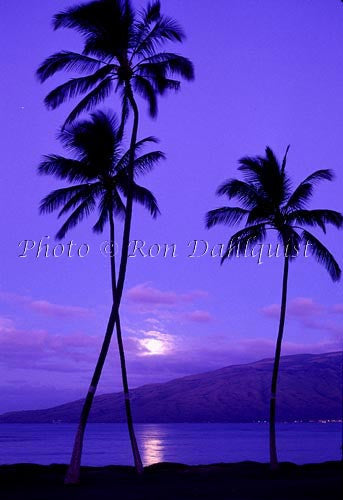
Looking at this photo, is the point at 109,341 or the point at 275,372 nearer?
the point at 109,341

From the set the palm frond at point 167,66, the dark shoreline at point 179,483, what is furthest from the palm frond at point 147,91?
the dark shoreline at point 179,483

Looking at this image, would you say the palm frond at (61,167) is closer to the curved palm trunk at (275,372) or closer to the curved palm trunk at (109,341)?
the curved palm trunk at (109,341)

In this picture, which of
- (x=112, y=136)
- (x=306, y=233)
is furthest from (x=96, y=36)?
(x=306, y=233)

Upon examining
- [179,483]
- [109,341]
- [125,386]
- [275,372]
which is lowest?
[179,483]

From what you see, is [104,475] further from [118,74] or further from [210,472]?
[118,74]

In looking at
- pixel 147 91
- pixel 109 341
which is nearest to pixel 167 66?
pixel 147 91

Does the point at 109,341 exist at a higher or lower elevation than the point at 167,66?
lower

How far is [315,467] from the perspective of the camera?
24.2m

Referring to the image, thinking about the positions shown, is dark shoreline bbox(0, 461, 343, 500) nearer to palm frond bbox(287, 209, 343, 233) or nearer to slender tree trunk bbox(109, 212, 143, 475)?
slender tree trunk bbox(109, 212, 143, 475)

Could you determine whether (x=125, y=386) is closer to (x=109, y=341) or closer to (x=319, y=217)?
(x=109, y=341)

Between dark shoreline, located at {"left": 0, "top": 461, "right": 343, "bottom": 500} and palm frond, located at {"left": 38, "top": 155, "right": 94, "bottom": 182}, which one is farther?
palm frond, located at {"left": 38, "top": 155, "right": 94, "bottom": 182}

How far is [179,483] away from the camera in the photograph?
19.0 meters

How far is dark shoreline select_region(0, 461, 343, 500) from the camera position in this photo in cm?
1543

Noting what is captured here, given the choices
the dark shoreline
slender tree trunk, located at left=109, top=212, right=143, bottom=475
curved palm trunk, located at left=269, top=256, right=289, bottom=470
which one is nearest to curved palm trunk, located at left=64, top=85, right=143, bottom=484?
slender tree trunk, located at left=109, top=212, right=143, bottom=475
